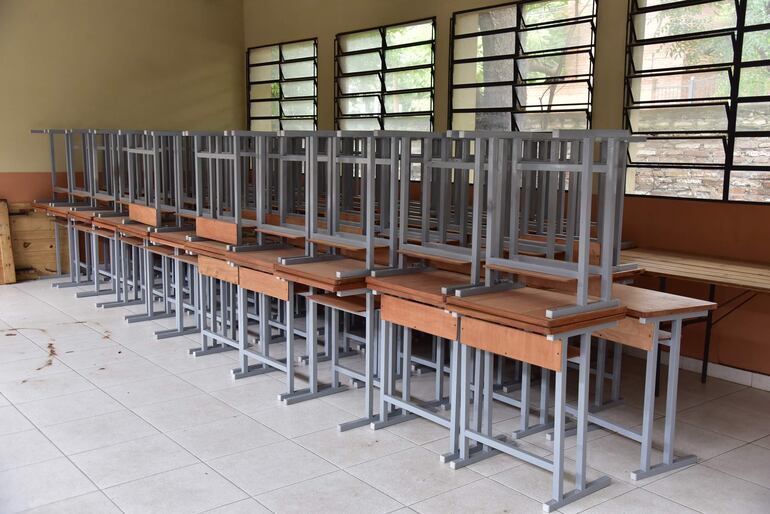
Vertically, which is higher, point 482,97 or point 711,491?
point 482,97

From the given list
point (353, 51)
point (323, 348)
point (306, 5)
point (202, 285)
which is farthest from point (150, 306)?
point (306, 5)

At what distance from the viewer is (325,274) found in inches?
163

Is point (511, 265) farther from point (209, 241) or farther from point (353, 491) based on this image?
point (209, 241)

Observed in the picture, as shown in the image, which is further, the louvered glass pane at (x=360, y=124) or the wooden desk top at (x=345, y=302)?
the louvered glass pane at (x=360, y=124)

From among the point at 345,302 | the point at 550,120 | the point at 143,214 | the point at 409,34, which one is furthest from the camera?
the point at 409,34

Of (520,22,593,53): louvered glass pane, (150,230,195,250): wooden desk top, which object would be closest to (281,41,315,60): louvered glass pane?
(520,22,593,53): louvered glass pane

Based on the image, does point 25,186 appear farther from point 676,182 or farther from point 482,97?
point 676,182

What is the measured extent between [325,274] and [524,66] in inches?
124

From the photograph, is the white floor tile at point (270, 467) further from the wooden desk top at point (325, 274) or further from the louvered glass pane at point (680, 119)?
the louvered glass pane at point (680, 119)

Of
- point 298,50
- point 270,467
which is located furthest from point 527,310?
point 298,50

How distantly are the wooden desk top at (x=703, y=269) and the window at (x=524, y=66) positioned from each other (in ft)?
4.30

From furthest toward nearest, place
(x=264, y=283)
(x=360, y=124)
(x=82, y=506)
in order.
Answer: (x=360, y=124), (x=264, y=283), (x=82, y=506)

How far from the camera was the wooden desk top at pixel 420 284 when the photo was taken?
3666 mm

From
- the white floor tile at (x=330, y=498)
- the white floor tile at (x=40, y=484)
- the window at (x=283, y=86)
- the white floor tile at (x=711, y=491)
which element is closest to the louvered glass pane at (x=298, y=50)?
the window at (x=283, y=86)
